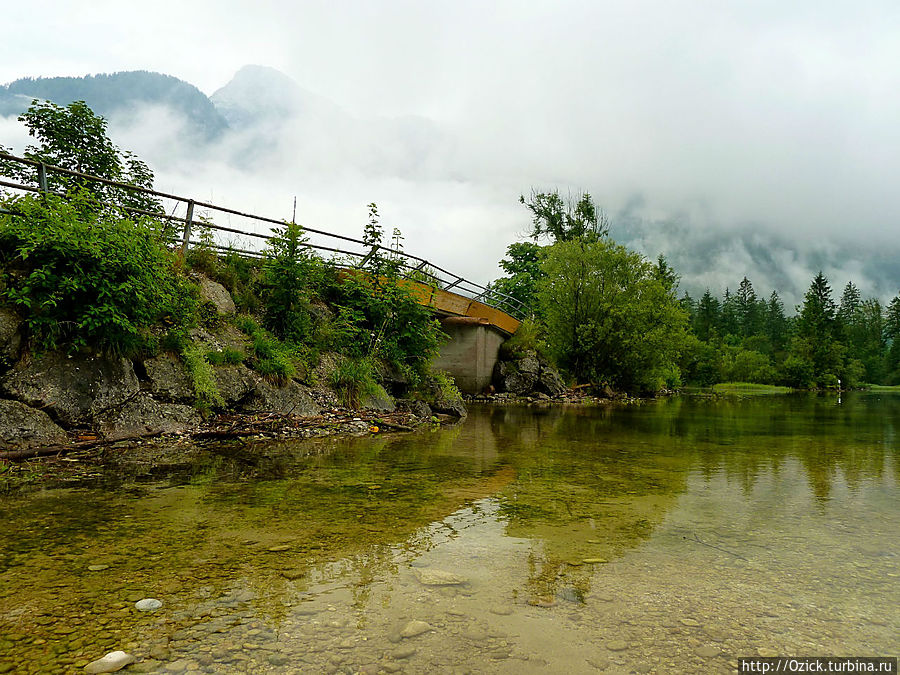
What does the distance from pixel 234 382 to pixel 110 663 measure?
31.3ft

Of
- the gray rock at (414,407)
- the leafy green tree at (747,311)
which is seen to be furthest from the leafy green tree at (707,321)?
the gray rock at (414,407)

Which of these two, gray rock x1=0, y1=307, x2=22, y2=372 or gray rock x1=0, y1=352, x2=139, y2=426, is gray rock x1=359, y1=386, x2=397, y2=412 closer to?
gray rock x1=0, y1=352, x2=139, y2=426

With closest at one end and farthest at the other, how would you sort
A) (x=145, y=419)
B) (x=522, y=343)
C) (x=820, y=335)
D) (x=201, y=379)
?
(x=145, y=419), (x=201, y=379), (x=522, y=343), (x=820, y=335)

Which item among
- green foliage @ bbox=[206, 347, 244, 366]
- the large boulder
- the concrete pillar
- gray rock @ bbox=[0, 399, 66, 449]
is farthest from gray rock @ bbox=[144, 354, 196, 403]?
the large boulder

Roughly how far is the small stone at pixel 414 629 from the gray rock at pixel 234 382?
30.8 ft

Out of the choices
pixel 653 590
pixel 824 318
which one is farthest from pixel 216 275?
pixel 824 318

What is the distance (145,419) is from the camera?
9609mm

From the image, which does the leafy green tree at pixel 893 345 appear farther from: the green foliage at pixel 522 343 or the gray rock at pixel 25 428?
the gray rock at pixel 25 428

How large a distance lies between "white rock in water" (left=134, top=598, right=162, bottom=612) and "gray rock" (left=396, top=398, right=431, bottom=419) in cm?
1195

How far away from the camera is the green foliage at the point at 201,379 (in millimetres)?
10664

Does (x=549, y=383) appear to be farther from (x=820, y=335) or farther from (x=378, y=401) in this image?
(x=820, y=335)

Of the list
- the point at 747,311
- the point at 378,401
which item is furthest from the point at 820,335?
the point at 378,401

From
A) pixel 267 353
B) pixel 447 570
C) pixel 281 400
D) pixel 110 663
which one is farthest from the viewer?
pixel 267 353

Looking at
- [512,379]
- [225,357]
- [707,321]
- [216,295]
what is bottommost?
[512,379]
